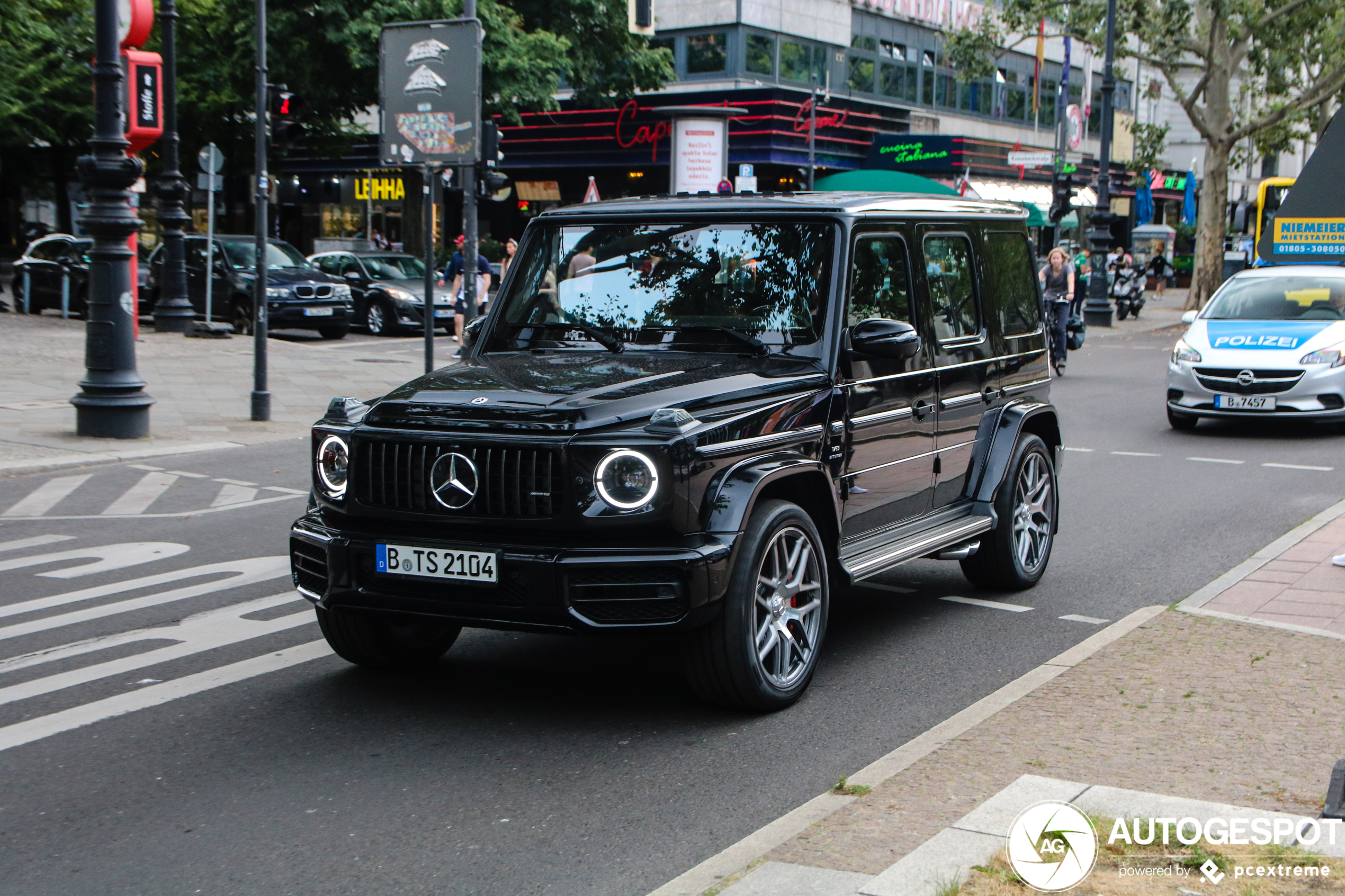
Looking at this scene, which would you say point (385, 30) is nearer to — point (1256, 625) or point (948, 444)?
point (948, 444)

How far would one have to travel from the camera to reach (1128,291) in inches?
1423

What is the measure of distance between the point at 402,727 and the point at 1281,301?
12697 millimetres

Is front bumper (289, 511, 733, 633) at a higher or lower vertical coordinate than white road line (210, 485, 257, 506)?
higher

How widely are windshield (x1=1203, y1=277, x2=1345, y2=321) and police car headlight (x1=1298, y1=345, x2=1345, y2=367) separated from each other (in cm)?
78

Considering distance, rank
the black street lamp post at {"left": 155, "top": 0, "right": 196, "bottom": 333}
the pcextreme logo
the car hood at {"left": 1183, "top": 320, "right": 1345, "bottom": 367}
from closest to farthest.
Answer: the pcextreme logo
the car hood at {"left": 1183, "top": 320, "right": 1345, "bottom": 367}
the black street lamp post at {"left": 155, "top": 0, "right": 196, "bottom": 333}

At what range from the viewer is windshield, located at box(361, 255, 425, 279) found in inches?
1107

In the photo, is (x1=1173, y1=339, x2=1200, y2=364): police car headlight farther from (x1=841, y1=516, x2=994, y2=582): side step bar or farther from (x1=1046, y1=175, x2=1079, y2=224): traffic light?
(x1=1046, y1=175, x2=1079, y2=224): traffic light

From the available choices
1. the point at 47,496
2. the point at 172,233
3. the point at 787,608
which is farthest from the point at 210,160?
the point at 787,608

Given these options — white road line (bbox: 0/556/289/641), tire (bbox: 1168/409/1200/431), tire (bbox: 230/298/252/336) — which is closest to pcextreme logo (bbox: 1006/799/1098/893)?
white road line (bbox: 0/556/289/641)

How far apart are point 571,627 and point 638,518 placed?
43 cm

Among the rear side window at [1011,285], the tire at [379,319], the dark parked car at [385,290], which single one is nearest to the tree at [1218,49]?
the dark parked car at [385,290]

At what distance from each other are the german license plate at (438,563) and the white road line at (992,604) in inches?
127

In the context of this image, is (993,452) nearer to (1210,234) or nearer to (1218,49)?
(1218,49)

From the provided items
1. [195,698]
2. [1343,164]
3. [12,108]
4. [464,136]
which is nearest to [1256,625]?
[1343,164]
